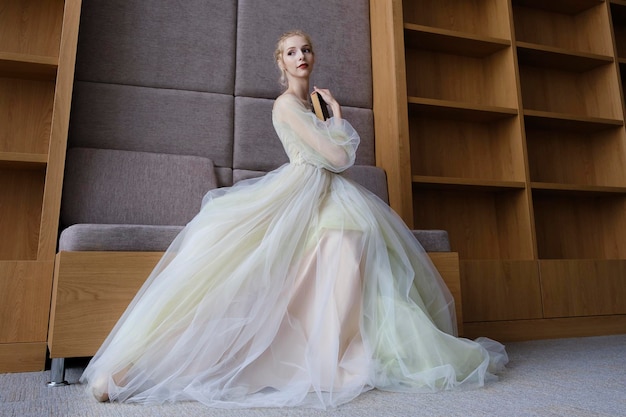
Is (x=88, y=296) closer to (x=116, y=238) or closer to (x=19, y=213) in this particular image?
(x=116, y=238)

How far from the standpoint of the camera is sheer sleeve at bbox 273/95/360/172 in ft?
4.91

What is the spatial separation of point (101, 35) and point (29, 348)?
136 centimetres

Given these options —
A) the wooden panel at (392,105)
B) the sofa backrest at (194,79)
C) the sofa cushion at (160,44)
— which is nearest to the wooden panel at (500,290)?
the wooden panel at (392,105)

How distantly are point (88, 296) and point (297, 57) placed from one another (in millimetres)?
1052

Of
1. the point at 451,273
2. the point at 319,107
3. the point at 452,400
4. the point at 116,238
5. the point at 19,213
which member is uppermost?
the point at 319,107

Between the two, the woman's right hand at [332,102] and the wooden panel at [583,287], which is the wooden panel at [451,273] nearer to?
the woman's right hand at [332,102]

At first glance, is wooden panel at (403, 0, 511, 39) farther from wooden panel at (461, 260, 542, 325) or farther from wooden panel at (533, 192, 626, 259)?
wooden panel at (461, 260, 542, 325)

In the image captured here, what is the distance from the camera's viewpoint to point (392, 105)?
91.2 inches

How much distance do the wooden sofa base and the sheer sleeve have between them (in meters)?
0.62

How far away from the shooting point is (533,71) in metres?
2.92

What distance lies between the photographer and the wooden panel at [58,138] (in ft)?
5.14

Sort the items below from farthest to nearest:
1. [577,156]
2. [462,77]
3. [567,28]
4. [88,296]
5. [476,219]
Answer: [567,28], [577,156], [462,77], [476,219], [88,296]

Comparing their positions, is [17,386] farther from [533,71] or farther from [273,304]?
[533,71]

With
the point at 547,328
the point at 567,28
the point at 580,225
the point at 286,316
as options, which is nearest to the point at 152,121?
the point at 286,316
